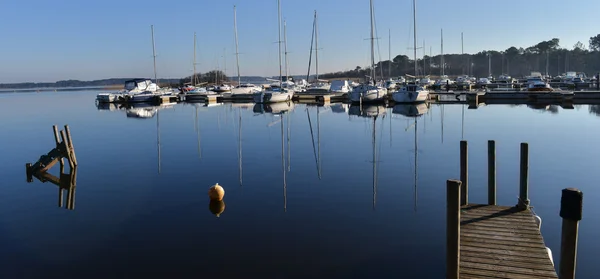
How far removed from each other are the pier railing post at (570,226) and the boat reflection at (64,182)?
1193 cm

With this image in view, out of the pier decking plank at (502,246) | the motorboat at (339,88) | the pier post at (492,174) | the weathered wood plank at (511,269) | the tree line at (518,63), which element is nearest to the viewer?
the weathered wood plank at (511,269)

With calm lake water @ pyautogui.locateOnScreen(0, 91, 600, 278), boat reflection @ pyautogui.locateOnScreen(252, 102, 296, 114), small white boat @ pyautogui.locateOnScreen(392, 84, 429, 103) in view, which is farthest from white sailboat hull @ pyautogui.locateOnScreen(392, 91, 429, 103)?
calm lake water @ pyautogui.locateOnScreen(0, 91, 600, 278)

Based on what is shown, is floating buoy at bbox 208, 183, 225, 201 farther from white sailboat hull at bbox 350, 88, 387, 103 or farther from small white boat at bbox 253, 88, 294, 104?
small white boat at bbox 253, 88, 294, 104

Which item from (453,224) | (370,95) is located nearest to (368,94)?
(370,95)

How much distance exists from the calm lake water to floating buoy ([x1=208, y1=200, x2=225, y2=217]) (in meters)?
0.22

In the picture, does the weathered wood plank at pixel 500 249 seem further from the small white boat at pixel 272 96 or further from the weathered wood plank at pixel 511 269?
the small white boat at pixel 272 96

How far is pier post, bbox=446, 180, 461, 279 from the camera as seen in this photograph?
6520 mm

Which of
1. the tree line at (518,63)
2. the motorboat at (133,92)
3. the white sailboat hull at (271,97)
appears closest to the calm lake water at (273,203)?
the white sailboat hull at (271,97)

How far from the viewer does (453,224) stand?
660 cm

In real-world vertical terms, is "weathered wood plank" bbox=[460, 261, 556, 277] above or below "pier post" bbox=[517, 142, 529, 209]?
below

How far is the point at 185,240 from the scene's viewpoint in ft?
34.5

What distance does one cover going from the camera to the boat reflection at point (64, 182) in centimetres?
1423

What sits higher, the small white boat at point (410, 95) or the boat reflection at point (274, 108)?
the small white boat at point (410, 95)

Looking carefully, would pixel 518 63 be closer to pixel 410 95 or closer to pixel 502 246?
pixel 410 95
